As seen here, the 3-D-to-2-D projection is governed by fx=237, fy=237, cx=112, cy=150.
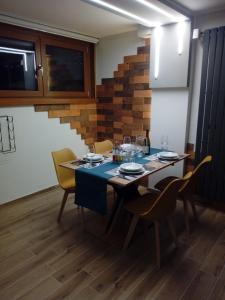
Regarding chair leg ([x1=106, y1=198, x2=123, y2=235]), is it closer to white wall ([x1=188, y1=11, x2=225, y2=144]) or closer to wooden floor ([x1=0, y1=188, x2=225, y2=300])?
wooden floor ([x1=0, y1=188, x2=225, y2=300])

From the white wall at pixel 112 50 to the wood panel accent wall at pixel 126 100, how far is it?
83 mm

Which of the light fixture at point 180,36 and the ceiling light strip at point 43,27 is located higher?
the ceiling light strip at point 43,27

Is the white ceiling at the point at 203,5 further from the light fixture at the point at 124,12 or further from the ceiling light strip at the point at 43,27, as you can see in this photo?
the ceiling light strip at the point at 43,27

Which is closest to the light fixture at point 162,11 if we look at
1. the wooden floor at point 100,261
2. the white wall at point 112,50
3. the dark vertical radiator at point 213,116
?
the dark vertical radiator at point 213,116

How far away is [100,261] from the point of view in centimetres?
205

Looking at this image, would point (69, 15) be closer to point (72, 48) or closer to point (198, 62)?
point (72, 48)

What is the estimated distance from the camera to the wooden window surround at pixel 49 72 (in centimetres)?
294

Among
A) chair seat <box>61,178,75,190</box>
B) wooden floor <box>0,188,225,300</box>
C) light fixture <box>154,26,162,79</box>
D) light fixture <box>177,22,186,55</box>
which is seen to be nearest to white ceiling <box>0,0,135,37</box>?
light fixture <box>154,26,162,79</box>

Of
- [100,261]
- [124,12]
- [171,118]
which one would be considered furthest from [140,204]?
[124,12]

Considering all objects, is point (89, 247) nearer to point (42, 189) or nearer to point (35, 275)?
point (35, 275)

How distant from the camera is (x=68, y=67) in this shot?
11.8 ft

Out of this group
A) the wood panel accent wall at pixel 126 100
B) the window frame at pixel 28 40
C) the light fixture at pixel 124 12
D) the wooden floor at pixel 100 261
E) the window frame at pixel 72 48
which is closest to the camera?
the wooden floor at pixel 100 261

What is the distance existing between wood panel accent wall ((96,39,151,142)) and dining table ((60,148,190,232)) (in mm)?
1139

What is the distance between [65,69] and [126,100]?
1.03m
